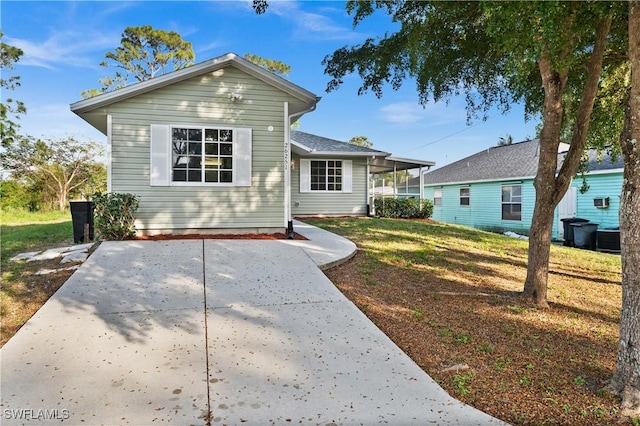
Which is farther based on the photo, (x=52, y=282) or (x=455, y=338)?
(x=52, y=282)

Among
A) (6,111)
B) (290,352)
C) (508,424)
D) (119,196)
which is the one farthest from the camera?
(6,111)

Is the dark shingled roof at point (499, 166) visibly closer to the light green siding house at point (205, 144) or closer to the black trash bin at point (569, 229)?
the black trash bin at point (569, 229)

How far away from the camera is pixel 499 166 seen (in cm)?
1873

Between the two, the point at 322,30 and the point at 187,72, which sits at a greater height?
the point at 322,30

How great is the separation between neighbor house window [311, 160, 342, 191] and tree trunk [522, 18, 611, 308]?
418 inches

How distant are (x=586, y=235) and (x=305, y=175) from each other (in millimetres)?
10474

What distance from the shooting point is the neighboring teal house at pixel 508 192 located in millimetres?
13828

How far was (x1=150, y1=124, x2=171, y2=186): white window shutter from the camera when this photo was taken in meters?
8.17

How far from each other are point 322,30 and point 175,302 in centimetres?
744

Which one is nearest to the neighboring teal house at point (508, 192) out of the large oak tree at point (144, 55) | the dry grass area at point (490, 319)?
the dry grass area at point (490, 319)

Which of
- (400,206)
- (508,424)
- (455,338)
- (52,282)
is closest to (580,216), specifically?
(400,206)

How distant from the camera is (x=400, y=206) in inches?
627

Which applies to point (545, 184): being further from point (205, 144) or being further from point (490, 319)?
point (205, 144)

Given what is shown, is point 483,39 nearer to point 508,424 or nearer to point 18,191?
point 508,424
